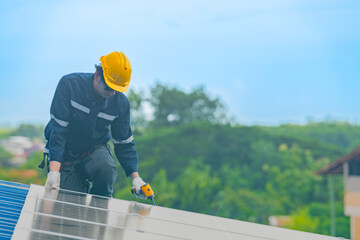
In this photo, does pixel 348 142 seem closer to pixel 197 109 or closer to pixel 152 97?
pixel 197 109

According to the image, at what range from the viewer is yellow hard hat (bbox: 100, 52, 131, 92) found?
5.86m

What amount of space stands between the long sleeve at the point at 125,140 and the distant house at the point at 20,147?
178 ft

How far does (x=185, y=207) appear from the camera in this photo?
5300 centimetres

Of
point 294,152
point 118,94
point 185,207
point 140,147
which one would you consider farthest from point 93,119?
point 294,152

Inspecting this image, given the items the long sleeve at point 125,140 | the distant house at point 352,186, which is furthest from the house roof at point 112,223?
the distant house at point 352,186

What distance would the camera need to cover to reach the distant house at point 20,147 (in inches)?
2394

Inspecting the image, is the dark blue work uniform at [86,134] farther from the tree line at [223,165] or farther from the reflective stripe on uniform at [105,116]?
the tree line at [223,165]

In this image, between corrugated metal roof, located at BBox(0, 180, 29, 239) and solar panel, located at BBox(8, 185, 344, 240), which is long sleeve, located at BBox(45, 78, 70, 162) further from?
corrugated metal roof, located at BBox(0, 180, 29, 239)

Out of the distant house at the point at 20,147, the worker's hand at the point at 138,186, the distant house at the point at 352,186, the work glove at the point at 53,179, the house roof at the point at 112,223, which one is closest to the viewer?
the house roof at the point at 112,223

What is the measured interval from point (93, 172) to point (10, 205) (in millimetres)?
1141

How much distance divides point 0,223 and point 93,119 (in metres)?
1.88

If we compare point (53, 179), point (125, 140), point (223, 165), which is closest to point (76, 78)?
point (125, 140)

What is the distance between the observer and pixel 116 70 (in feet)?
19.3

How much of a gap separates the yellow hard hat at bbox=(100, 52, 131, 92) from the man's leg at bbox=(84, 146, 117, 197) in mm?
683
